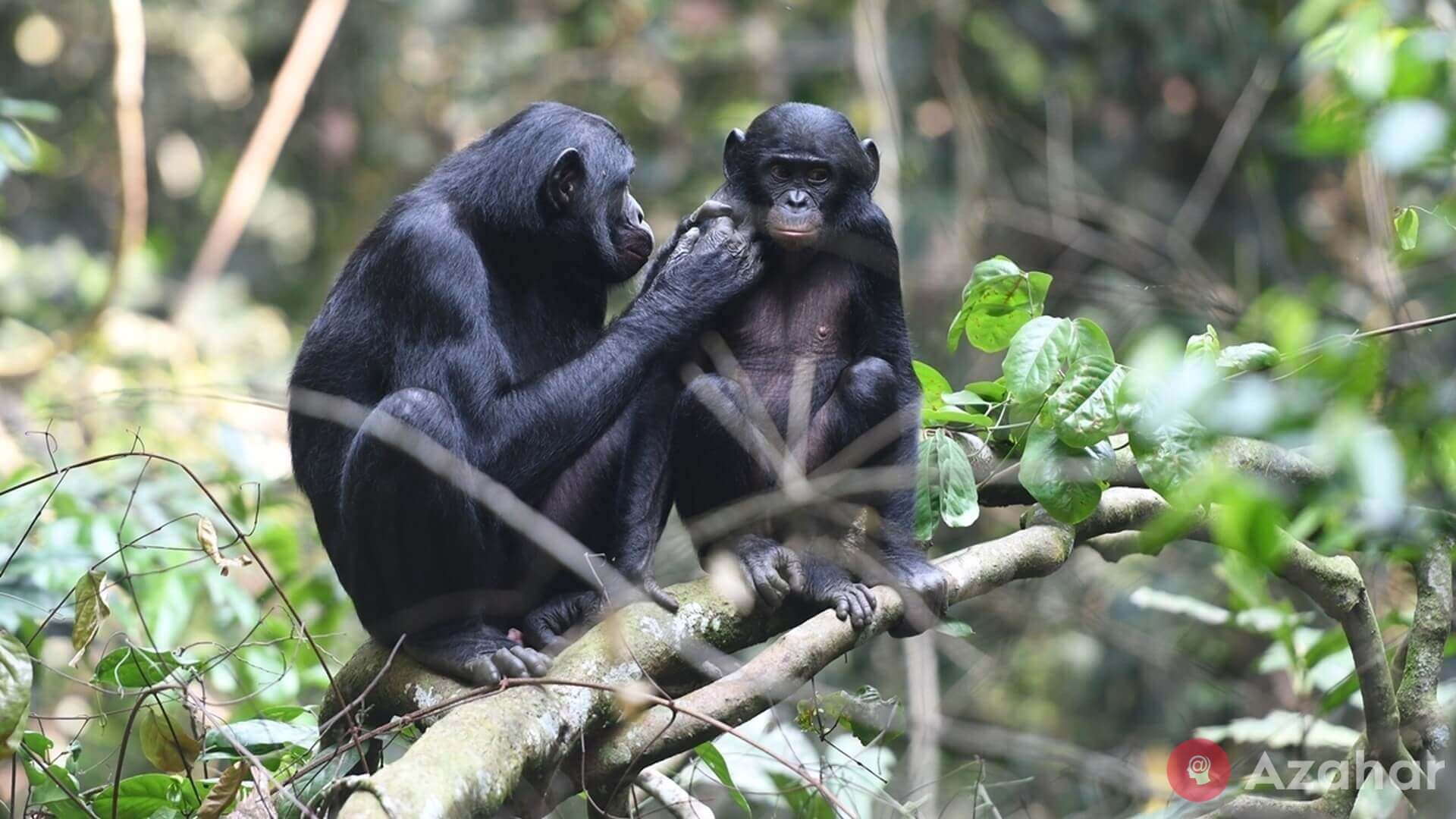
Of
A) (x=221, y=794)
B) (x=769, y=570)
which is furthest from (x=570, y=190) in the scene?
(x=221, y=794)

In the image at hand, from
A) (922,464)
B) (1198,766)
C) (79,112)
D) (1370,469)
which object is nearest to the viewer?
(1370,469)

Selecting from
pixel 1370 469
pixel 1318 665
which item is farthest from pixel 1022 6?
pixel 1370 469

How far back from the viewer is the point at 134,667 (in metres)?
4.29

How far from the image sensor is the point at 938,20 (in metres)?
10.7

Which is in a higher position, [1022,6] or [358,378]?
[1022,6]

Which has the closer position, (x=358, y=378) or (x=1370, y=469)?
(x=1370, y=469)

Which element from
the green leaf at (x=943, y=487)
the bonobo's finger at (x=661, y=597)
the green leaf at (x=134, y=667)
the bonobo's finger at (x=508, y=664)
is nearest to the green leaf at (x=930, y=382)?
the green leaf at (x=943, y=487)

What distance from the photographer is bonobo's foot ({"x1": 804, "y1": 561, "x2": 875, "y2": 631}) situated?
13.6 ft

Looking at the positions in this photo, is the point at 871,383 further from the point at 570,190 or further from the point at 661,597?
the point at 570,190

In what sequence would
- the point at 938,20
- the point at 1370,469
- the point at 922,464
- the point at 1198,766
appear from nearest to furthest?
1. the point at 1370,469
2. the point at 922,464
3. the point at 1198,766
4. the point at 938,20

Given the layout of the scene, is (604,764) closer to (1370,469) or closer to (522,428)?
(522,428)

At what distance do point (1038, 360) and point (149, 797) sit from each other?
2821 mm

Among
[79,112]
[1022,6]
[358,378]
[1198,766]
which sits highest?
[79,112]

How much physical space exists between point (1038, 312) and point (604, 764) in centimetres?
205
